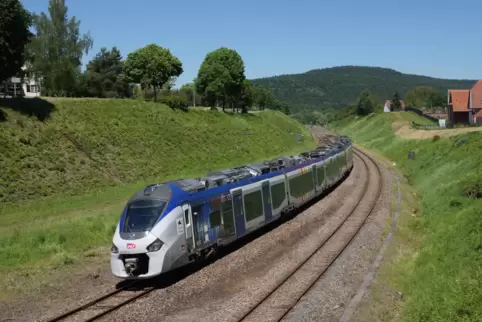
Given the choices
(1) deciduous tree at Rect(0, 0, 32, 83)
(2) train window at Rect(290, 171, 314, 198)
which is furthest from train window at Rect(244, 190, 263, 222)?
(1) deciduous tree at Rect(0, 0, 32, 83)

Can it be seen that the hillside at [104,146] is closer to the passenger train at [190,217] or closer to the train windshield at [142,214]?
the passenger train at [190,217]

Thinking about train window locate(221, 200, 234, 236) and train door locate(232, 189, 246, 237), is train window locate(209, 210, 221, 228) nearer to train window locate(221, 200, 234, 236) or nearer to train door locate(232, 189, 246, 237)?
train window locate(221, 200, 234, 236)

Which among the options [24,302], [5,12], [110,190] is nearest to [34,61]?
[5,12]

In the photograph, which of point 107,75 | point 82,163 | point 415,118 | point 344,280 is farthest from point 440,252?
point 415,118

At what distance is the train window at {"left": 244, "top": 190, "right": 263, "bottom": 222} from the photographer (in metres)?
23.2

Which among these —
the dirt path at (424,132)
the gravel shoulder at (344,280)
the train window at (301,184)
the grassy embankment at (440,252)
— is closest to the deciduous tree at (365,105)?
the dirt path at (424,132)

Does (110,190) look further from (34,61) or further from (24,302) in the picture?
(34,61)

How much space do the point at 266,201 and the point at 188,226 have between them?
26.6 ft

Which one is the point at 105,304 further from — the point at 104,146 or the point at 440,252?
the point at 104,146

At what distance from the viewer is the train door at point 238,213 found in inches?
868

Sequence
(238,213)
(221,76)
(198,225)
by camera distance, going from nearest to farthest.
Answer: (198,225) → (238,213) → (221,76)

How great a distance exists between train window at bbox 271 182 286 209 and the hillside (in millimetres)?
18951

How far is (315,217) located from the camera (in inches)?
1200

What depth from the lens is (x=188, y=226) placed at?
18234 mm
